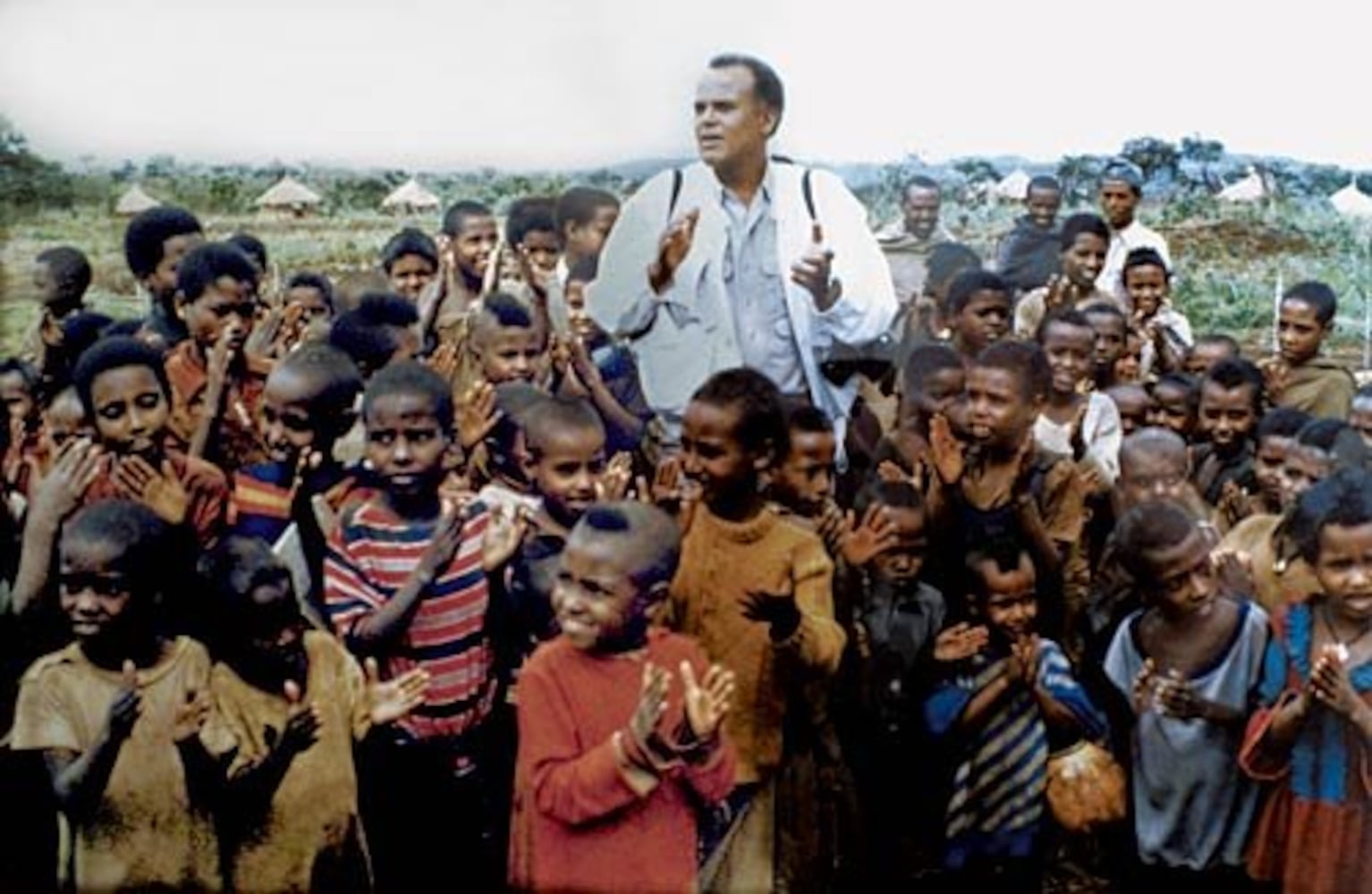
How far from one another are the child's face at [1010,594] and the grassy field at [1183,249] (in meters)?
0.76

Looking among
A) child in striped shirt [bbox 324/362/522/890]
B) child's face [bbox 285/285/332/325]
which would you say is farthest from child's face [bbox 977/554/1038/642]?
child's face [bbox 285/285/332/325]

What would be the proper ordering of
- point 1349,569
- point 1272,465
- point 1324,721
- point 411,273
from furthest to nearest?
1. point 411,273
2. point 1272,465
3. point 1324,721
4. point 1349,569

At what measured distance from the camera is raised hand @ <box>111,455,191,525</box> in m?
4.68

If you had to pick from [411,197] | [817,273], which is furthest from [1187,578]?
[411,197]

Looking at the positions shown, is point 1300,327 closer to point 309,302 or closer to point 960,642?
point 960,642

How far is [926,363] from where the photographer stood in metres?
4.70

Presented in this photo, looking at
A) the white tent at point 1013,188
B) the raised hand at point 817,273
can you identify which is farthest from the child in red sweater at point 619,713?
the white tent at point 1013,188

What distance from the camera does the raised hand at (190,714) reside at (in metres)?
4.69

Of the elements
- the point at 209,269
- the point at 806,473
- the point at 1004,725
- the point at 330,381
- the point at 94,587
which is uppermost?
the point at 209,269

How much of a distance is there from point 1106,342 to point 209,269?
2035mm

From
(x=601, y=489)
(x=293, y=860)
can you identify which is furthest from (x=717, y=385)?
(x=293, y=860)

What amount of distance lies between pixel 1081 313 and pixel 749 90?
909 millimetres

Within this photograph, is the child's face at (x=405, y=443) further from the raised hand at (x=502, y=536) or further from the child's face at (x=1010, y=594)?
the child's face at (x=1010, y=594)

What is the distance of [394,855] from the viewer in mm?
4789
